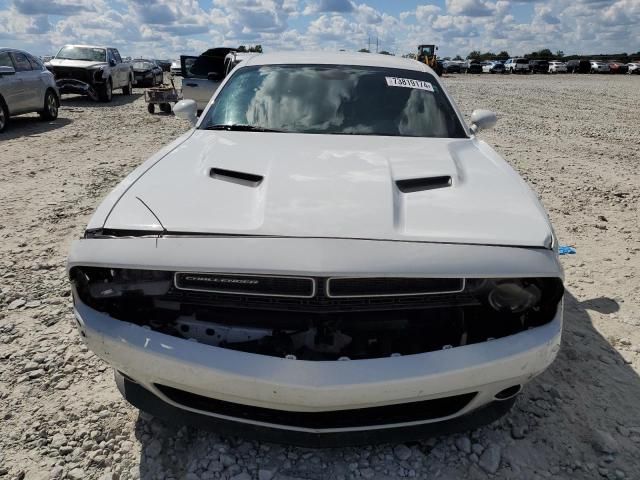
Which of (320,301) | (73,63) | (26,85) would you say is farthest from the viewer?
(73,63)

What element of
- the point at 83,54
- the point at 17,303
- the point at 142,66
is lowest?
the point at 142,66

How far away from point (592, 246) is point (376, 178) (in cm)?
311

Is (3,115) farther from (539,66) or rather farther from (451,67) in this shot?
(539,66)

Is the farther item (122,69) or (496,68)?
(496,68)

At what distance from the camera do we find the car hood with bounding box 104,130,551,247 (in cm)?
183

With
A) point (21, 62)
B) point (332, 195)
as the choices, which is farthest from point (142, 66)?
point (332, 195)

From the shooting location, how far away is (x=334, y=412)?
72.8 inches

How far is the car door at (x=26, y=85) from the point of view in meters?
10.4

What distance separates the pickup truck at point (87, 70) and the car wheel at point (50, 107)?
3.33 m

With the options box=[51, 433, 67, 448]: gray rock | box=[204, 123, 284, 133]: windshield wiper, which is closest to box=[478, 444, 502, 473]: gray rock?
box=[51, 433, 67, 448]: gray rock

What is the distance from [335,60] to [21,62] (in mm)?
10043

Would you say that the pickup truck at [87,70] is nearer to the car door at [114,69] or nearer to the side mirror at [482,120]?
the car door at [114,69]

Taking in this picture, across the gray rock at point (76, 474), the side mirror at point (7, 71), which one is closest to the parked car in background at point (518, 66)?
the side mirror at point (7, 71)

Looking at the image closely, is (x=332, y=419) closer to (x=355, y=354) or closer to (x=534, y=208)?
(x=355, y=354)
